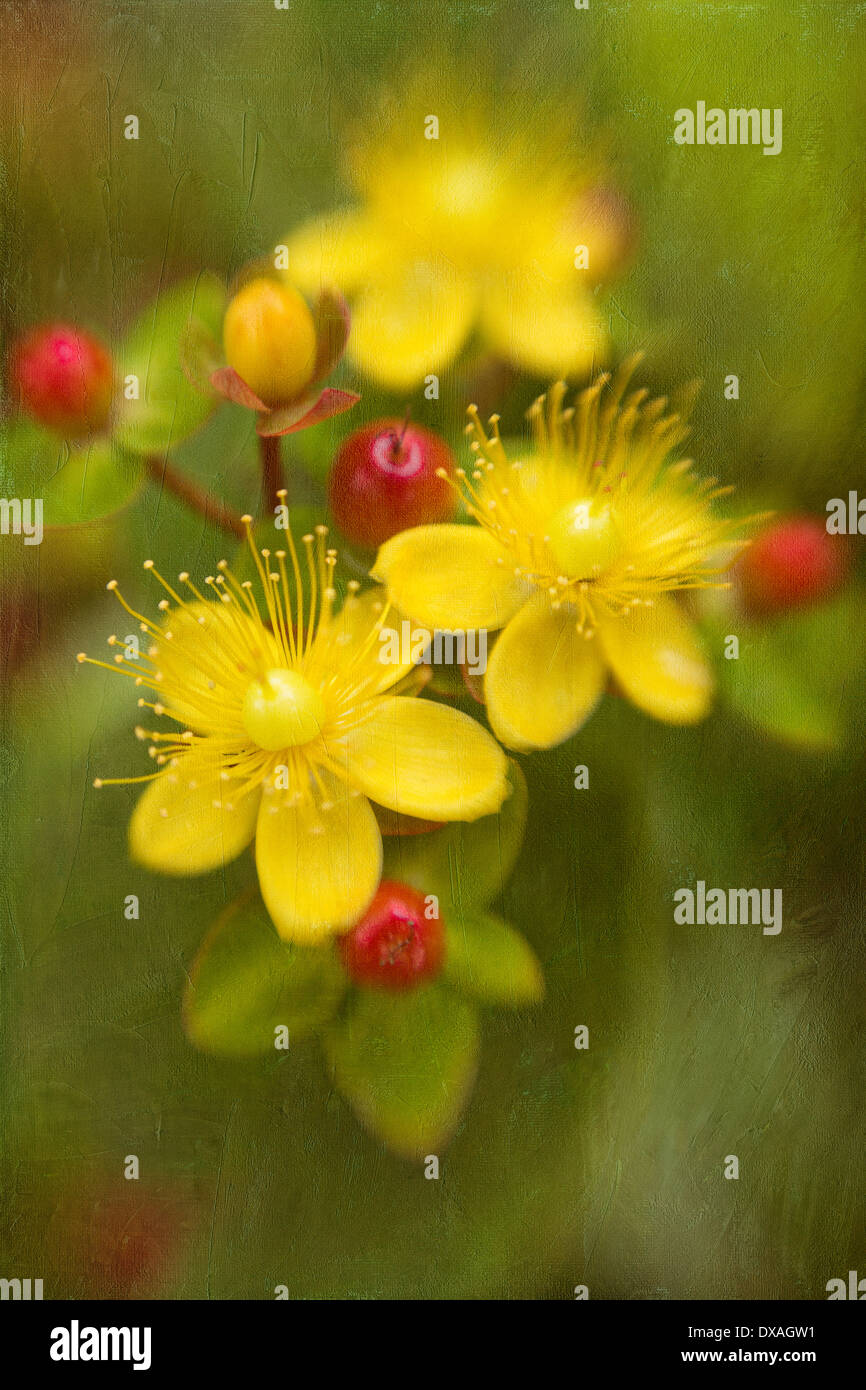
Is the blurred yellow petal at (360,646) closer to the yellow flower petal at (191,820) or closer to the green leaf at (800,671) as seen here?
the yellow flower petal at (191,820)

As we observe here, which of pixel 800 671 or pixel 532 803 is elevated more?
pixel 800 671

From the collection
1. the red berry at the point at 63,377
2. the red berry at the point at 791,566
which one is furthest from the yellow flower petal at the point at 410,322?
the red berry at the point at 791,566

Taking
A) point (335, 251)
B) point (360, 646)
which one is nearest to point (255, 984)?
point (360, 646)

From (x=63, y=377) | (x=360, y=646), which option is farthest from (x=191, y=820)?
(x=63, y=377)

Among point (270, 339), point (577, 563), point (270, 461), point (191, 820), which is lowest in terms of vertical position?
point (191, 820)

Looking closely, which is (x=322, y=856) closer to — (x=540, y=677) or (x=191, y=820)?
(x=191, y=820)

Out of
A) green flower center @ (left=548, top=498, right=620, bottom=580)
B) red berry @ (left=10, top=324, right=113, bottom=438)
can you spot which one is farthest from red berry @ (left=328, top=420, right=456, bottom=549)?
red berry @ (left=10, top=324, right=113, bottom=438)

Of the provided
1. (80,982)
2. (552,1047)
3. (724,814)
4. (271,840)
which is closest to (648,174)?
(724,814)
